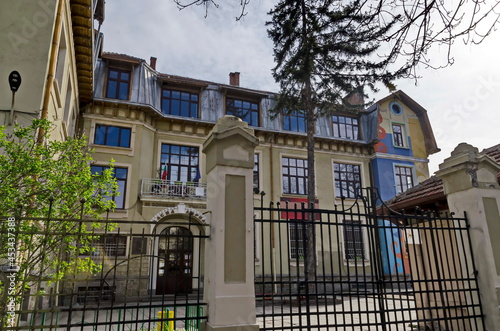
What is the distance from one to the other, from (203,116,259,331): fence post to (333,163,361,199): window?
18555 mm

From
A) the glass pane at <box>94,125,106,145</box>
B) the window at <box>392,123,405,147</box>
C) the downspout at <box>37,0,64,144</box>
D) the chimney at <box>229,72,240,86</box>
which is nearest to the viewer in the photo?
the downspout at <box>37,0,64,144</box>

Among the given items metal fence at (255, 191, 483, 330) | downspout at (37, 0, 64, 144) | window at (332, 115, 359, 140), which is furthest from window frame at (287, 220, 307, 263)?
window at (332, 115, 359, 140)

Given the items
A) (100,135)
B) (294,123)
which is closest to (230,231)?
(100,135)

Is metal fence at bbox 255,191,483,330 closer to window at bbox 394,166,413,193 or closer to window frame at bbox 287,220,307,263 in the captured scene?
window frame at bbox 287,220,307,263

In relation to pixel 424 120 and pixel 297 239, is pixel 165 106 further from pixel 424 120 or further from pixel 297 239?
pixel 424 120

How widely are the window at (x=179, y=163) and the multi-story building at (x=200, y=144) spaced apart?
6 cm

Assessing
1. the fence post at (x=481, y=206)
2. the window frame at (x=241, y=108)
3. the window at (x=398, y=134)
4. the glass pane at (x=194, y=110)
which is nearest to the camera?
the fence post at (x=481, y=206)

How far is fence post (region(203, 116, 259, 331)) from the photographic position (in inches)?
169

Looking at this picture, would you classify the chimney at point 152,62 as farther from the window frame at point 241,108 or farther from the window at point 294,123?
the window at point 294,123

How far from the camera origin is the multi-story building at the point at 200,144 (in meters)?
17.7

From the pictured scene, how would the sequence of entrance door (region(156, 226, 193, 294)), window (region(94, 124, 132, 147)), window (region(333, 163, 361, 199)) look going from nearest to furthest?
entrance door (region(156, 226, 193, 294)), window (region(94, 124, 132, 147)), window (region(333, 163, 361, 199))

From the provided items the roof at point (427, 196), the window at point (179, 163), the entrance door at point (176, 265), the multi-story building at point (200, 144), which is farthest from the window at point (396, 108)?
the entrance door at point (176, 265)

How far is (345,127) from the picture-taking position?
79.8ft

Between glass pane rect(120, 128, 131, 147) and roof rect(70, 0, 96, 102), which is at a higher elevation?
roof rect(70, 0, 96, 102)
